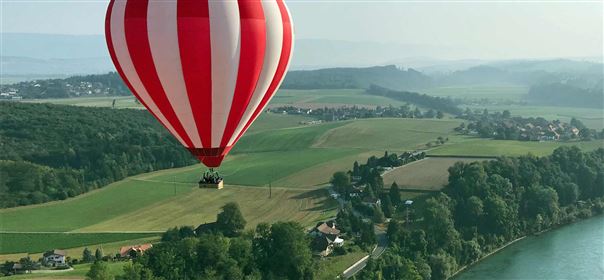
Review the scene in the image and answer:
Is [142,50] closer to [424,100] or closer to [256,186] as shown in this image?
[256,186]

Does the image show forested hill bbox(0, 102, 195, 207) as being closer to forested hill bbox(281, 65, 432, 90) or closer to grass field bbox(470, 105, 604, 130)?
grass field bbox(470, 105, 604, 130)

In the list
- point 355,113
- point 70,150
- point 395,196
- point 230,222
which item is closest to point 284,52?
point 230,222

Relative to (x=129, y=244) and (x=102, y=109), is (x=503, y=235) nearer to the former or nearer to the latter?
(x=129, y=244)

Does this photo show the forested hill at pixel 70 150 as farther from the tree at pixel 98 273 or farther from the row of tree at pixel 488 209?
the row of tree at pixel 488 209

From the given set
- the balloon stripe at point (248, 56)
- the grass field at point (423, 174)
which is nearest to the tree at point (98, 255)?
the grass field at point (423, 174)

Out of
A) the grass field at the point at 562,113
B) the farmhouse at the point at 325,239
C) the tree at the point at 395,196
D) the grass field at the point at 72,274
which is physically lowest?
the grass field at the point at 72,274

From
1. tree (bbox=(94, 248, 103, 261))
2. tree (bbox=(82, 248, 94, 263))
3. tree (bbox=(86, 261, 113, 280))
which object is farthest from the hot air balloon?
tree (bbox=(82, 248, 94, 263))

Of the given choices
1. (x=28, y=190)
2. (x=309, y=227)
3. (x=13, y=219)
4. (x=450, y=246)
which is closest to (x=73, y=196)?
(x=28, y=190)
